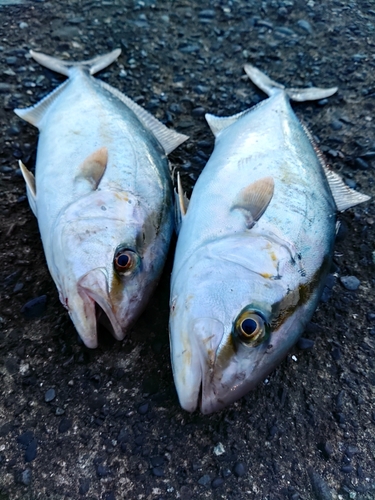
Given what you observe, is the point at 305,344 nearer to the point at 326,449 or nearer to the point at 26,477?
the point at 326,449

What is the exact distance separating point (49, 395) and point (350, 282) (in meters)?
2.11

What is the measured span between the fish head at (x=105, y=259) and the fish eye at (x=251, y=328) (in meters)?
0.65

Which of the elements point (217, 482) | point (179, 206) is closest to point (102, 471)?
point (217, 482)

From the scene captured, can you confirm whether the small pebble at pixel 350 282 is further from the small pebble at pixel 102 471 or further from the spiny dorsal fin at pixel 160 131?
the small pebble at pixel 102 471

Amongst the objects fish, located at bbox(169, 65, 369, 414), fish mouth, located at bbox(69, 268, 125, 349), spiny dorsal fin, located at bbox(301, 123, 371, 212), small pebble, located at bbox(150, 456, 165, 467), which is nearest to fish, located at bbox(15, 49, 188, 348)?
fish mouth, located at bbox(69, 268, 125, 349)

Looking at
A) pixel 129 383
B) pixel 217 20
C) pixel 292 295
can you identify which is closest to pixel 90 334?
pixel 129 383

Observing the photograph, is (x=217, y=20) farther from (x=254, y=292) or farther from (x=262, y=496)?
(x=262, y=496)

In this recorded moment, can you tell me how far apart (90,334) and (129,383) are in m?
0.45

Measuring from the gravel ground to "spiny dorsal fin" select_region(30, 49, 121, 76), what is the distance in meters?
0.08

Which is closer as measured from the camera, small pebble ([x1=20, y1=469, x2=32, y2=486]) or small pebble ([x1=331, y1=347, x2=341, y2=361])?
small pebble ([x1=20, y1=469, x2=32, y2=486])

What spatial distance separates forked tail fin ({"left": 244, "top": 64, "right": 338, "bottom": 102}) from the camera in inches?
152

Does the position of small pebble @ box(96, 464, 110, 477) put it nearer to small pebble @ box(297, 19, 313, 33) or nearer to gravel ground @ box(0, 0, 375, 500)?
gravel ground @ box(0, 0, 375, 500)

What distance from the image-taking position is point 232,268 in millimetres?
2207

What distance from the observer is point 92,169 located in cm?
265
